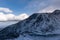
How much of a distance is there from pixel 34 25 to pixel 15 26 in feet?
17.6

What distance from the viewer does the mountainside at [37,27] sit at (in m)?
47.1

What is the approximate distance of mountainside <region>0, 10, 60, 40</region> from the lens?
155 feet

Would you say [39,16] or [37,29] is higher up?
[39,16]

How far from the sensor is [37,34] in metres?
46.8

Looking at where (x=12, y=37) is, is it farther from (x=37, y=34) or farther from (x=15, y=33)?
(x=37, y=34)

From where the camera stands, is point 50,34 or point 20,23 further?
point 20,23

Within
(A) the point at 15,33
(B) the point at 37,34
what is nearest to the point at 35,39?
(B) the point at 37,34

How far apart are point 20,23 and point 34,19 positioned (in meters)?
3.86

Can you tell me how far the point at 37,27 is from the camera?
4784cm

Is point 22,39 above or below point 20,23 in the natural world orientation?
below

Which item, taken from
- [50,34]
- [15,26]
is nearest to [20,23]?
[15,26]

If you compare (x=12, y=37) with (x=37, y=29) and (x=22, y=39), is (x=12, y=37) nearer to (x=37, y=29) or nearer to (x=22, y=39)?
(x=22, y=39)

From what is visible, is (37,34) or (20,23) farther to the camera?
(20,23)

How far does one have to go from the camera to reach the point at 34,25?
158 ft
